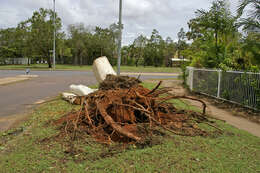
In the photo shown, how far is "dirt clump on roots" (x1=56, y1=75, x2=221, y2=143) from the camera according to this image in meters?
4.17

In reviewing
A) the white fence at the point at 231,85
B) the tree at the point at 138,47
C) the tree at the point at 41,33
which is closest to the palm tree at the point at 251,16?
the white fence at the point at 231,85

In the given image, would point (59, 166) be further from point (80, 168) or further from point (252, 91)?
point (252, 91)

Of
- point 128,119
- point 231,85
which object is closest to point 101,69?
point 128,119

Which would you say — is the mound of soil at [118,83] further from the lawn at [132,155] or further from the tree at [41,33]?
A: the tree at [41,33]

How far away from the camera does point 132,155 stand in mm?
3445

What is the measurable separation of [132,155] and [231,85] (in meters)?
6.30

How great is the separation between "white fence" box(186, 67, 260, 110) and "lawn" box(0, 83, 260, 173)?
2889 mm

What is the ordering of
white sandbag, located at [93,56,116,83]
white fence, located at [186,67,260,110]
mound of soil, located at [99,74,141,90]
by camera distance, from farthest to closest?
white sandbag, located at [93,56,116,83], white fence, located at [186,67,260,110], mound of soil, located at [99,74,141,90]

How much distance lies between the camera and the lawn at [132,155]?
3.06 metres

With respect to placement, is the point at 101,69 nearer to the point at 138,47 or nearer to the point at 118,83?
the point at 118,83

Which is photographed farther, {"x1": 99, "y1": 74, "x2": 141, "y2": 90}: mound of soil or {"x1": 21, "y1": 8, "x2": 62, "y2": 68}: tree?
{"x1": 21, "y1": 8, "x2": 62, "y2": 68}: tree

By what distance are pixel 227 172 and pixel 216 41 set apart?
9.21m

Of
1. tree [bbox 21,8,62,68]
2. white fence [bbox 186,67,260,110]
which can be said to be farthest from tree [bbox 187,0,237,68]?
tree [bbox 21,8,62,68]

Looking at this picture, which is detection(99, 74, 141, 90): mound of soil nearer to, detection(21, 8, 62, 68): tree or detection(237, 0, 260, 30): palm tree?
detection(237, 0, 260, 30): palm tree
